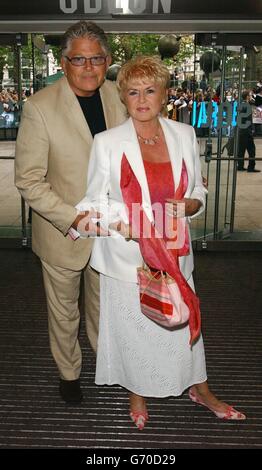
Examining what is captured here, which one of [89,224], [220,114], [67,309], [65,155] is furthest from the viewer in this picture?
[220,114]

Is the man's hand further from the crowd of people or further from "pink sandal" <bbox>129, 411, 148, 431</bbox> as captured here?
"pink sandal" <bbox>129, 411, 148, 431</bbox>

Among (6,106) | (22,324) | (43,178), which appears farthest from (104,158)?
(6,106)

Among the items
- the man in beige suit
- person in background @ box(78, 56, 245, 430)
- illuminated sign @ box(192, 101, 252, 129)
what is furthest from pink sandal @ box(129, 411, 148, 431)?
illuminated sign @ box(192, 101, 252, 129)

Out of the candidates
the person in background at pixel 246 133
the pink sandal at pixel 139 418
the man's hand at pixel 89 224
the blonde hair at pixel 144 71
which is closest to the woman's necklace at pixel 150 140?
the blonde hair at pixel 144 71

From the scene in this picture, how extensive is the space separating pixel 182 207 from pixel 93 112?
71 centimetres

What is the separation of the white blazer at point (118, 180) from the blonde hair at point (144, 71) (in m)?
0.18

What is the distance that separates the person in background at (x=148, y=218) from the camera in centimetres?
239

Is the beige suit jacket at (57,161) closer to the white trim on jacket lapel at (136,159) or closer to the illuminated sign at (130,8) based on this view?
the white trim on jacket lapel at (136,159)

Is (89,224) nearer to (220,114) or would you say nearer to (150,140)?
(150,140)

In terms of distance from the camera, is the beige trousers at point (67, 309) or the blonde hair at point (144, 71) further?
the beige trousers at point (67, 309)

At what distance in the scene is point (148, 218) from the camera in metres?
2.34

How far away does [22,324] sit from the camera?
13.7ft

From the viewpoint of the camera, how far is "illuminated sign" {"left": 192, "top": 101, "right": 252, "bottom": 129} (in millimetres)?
5836

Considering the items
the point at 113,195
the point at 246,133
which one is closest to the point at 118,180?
the point at 113,195
